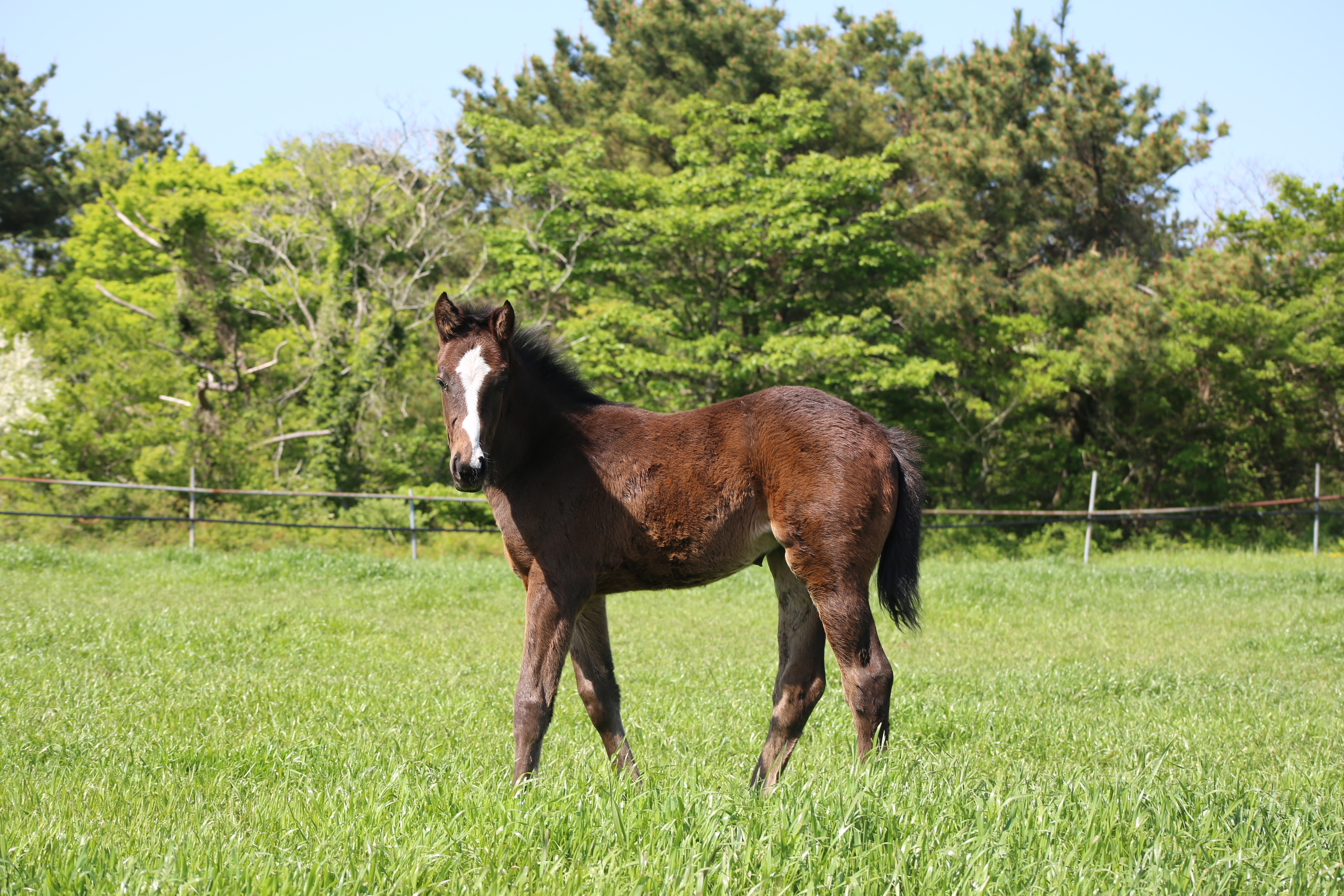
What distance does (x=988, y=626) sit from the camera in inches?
459

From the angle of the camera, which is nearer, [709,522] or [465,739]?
[709,522]

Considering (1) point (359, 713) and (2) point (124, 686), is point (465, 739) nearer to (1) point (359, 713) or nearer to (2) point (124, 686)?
(1) point (359, 713)

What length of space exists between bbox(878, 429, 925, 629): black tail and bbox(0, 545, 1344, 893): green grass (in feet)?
2.33

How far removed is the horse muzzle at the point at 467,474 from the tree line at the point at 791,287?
55.5 ft

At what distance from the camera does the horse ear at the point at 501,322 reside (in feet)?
13.4

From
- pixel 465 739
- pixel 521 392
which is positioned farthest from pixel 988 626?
pixel 521 392

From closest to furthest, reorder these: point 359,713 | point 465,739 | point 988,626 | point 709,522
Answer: point 709,522
point 465,739
point 359,713
point 988,626

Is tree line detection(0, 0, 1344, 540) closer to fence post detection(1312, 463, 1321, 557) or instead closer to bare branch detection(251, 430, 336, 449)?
bare branch detection(251, 430, 336, 449)

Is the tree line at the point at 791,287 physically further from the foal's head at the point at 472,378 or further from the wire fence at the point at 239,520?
the foal's head at the point at 472,378

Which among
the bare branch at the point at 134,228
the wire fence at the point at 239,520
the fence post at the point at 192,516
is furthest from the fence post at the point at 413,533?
the bare branch at the point at 134,228

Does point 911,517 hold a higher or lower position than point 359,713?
higher

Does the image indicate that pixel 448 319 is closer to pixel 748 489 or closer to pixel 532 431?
pixel 532 431

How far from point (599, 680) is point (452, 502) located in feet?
51.9

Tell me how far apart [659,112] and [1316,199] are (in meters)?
16.2
